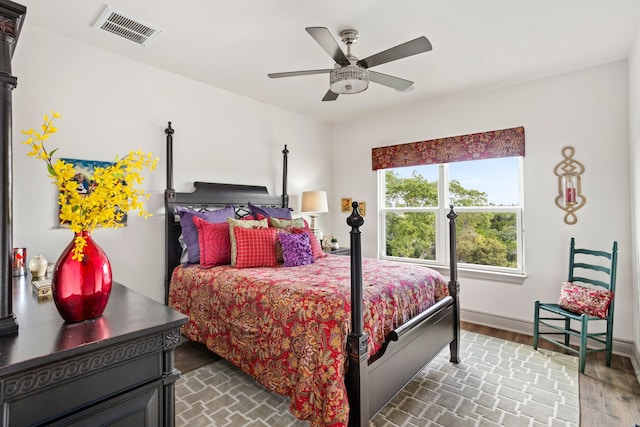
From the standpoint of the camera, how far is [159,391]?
105 centimetres

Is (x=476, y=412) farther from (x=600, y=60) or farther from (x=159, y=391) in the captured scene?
(x=600, y=60)

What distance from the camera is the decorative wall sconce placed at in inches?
124

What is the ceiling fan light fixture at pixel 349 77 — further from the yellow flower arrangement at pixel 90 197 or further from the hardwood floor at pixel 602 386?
the hardwood floor at pixel 602 386

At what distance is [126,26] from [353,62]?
1723 mm

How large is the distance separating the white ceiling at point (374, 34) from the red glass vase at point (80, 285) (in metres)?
1.88

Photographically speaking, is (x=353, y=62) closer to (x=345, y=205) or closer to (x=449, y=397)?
(x=449, y=397)

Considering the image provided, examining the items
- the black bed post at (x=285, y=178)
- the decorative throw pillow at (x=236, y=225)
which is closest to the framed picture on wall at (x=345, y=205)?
the black bed post at (x=285, y=178)

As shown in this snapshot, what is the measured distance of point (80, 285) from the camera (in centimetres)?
107

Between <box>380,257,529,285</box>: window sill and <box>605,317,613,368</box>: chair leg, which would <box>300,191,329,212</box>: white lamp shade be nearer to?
<box>380,257,529,285</box>: window sill

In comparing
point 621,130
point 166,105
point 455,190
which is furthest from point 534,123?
point 166,105

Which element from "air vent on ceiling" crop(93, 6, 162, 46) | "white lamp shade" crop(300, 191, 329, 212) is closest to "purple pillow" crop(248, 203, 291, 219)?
"white lamp shade" crop(300, 191, 329, 212)

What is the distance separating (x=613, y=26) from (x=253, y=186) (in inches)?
140

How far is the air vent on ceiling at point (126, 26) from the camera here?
90.5 inches

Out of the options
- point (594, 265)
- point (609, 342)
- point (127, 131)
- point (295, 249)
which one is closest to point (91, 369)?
point (295, 249)
